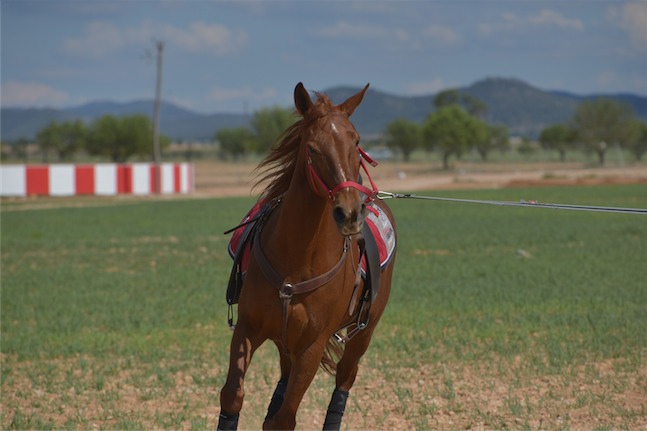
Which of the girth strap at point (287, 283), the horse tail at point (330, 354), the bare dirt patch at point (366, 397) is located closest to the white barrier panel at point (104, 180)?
the bare dirt patch at point (366, 397)

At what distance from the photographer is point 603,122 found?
10031cm

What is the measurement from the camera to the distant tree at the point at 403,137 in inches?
4700

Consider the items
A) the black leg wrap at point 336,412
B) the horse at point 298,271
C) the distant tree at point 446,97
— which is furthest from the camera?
the distant tree at point 446,97

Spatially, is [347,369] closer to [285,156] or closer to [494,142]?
[285,156]

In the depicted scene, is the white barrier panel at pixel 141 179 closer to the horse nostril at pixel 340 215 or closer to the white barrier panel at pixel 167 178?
the white barrier panel at pixel 167 178

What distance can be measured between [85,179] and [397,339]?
36.2 m

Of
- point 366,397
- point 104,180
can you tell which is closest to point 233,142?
point 104,180

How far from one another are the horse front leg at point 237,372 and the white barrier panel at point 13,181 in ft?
130

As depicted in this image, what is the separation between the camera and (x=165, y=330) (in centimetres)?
1180

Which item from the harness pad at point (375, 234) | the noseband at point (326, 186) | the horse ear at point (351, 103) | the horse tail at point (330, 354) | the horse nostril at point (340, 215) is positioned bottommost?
the horse tail at point (330, 354)

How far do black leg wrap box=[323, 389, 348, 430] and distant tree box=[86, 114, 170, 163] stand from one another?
8238 cm

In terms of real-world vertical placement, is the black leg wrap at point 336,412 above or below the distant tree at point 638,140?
below

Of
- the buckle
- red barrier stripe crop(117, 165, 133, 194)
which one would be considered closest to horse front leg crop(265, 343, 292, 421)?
the buckle

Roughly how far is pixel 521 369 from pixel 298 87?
208 inches
